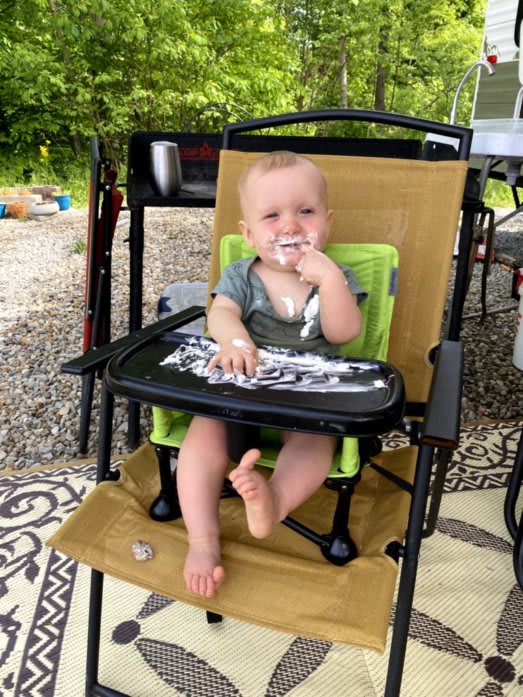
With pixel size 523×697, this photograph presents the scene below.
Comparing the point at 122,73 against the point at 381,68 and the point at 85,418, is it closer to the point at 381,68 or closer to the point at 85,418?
the point at 381,68

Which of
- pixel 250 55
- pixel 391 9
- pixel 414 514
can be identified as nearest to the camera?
pixel 414 514

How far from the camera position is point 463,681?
4.78 feet

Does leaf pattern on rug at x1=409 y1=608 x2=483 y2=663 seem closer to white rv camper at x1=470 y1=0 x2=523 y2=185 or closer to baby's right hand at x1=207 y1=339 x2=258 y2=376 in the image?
baby's right hand at x1=207 y1=339 x2=258 y2=376

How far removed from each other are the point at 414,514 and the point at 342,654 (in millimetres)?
717

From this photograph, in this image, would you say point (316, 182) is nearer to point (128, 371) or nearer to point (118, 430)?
point (128, 371)

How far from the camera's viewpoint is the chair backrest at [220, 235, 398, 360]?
158 centimetres

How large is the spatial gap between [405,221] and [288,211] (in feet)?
1.51

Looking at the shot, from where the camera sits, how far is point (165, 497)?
1.33 meters

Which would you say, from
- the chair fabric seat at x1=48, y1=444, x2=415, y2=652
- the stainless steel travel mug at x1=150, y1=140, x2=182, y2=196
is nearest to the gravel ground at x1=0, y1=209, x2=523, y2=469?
the stainless steel travel mug at x1=150, y1=140, x2=182, y2=196

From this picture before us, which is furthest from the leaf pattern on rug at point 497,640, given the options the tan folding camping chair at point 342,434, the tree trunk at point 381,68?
the tree trunk at point 381,68

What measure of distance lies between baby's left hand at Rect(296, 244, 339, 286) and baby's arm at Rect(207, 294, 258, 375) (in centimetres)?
19

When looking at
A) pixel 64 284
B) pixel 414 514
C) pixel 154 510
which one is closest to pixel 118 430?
pixel 154 510

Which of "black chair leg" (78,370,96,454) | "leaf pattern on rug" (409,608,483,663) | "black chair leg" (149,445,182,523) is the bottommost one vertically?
"leaf pattern on rug" (409,608,483,663)

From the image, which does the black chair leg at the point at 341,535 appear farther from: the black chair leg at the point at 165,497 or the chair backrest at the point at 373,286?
the chair backrest at the point at 373,286
